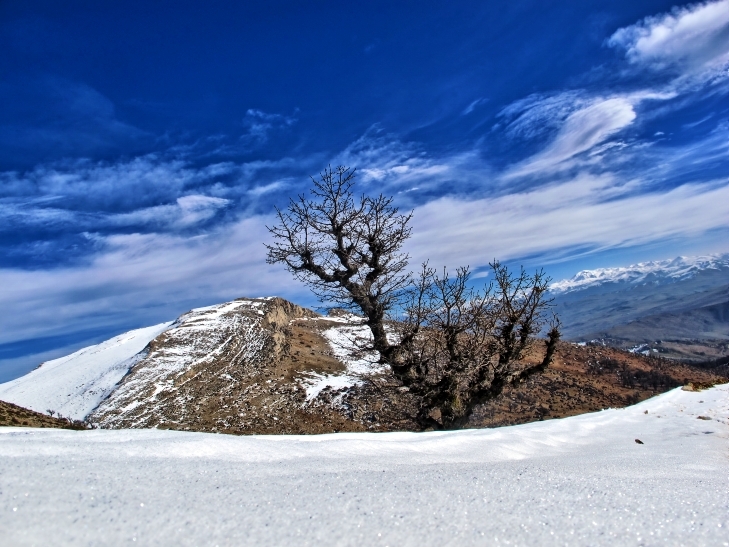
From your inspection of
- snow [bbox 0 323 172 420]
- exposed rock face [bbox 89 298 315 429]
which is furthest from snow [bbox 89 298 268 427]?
snow [bbox 0 323 172 420]

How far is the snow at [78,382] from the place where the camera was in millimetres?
25781

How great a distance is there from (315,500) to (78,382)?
34.7 m

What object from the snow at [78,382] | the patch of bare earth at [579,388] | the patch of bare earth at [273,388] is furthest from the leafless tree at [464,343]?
the snow at [78,382]

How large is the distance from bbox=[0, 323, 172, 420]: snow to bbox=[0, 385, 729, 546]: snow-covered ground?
84.8 feet

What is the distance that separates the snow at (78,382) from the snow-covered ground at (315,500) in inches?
1018

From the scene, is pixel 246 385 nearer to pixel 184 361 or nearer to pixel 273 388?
pixel 273 388

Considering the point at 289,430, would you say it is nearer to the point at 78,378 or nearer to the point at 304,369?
the point at 304,369

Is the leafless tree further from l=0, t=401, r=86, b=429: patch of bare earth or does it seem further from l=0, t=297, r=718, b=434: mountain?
l=0, t=401, r=86, b=429: patch of bare earth

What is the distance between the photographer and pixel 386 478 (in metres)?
2.77

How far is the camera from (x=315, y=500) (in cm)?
222

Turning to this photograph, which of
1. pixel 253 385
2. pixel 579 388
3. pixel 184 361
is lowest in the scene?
pixel 579 388

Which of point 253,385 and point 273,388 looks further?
point 253,385

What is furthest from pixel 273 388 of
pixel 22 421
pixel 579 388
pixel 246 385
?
pixel 579 388

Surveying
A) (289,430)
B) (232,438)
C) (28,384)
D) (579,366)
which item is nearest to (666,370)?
(579,366)
